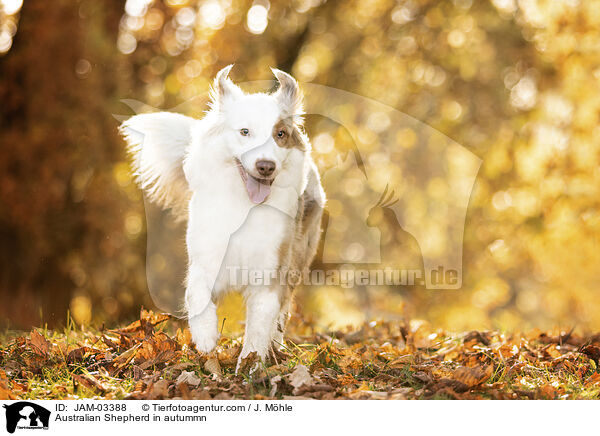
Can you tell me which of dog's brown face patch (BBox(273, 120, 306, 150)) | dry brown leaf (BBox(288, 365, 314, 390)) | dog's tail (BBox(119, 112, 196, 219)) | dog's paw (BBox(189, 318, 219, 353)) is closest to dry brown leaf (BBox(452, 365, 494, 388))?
dry brown leaf (BBox(288, 365, 314, 390))

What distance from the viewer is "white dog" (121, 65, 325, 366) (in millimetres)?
3727

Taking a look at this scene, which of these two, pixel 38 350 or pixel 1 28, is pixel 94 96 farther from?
pixel 38 350

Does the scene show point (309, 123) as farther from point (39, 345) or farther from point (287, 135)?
point (39, 345)

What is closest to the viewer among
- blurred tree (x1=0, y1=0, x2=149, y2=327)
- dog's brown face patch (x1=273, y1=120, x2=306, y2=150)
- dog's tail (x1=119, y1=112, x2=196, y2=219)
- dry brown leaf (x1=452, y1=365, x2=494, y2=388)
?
dry brown leaf (x1=452, y1=365, x2=494, y2=388)

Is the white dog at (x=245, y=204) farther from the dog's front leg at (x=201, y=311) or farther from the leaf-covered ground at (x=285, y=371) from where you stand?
the leaf-covered ground at (x=285, y=371)

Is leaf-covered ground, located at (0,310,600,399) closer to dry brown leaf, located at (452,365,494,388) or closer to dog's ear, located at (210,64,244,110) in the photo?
dry brown leaf, located at (452,365,494,388)

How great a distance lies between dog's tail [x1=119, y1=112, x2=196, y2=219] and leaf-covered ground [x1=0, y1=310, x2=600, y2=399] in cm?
101

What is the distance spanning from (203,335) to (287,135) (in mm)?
1356

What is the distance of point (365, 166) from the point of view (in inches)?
404

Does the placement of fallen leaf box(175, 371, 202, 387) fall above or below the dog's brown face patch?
below

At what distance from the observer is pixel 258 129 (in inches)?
147
